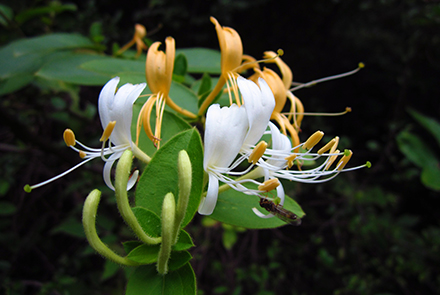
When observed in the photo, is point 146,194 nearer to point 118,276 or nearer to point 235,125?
point 235,125

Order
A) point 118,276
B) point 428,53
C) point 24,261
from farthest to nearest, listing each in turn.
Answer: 1. point 428,53
2. point 24,261
3. point 118,276

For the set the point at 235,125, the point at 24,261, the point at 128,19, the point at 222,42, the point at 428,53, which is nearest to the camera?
the point at 235,125

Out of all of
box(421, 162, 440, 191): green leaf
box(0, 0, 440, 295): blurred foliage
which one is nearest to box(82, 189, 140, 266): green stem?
box(0, 0, 440, 295): blurred foliage

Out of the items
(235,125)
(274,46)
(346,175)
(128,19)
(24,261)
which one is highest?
(235,125)

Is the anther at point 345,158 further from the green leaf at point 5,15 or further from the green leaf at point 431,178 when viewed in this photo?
the green leaf at point 5,15

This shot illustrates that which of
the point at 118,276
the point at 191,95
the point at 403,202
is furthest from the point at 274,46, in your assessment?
the point at 118,276

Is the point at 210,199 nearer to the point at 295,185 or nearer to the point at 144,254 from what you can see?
the point at 144,254

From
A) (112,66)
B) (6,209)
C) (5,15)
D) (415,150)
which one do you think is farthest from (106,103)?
(415,150)

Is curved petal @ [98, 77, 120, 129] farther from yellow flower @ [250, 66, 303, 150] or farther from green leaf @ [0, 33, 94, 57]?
green leaf @ [0, 33, 94, 57]
